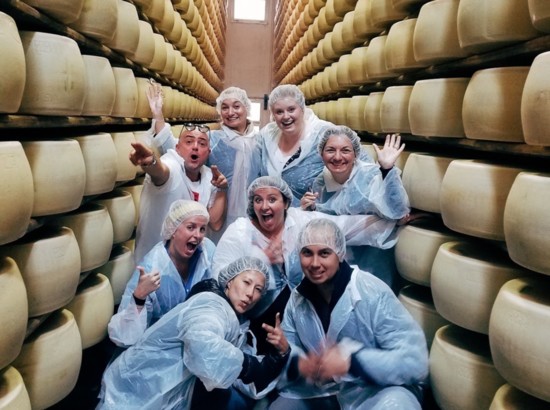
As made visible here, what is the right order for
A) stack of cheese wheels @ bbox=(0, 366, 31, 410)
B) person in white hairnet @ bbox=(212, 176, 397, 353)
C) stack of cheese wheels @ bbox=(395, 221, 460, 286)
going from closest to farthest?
stack of cheese wheels @ bbox=(0, 366, 31, 410) < stack of cheese wheels @ bbox=(395, 221, 460, 286) < person in white hairnet @ bbox=(212, 176, 397, 353)

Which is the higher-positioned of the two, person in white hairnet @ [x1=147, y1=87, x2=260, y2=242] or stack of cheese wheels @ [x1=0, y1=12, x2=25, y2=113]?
stack of cheese wheels @ [x1=0, y1=12, x2=25, y2=113]

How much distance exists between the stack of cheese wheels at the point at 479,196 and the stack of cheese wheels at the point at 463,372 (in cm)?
31

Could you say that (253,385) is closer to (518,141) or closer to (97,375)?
(97,375)

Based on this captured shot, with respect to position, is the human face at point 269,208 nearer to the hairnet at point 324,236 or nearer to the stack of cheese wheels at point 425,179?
the hairnet at point 324,236

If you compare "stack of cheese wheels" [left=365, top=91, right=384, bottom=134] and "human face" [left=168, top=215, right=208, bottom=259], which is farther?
"stack of cheese wheels" [left=365, top=91, right=384, bottom=134]

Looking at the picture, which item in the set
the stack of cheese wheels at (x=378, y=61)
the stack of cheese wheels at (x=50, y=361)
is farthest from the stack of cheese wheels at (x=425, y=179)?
the stack of cheese wheels at (x=50, y=361)

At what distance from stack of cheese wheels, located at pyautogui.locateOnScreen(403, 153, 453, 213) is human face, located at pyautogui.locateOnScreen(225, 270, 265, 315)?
2.00 ft

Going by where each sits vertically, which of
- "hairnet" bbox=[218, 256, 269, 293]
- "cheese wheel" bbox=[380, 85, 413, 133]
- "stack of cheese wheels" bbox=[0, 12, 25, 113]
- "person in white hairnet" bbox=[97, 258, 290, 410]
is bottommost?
"person in white hairnet" bbox=[97, 258, 290, 410]

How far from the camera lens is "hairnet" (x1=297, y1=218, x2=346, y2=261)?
5.61 feet

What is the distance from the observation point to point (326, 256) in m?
1.71

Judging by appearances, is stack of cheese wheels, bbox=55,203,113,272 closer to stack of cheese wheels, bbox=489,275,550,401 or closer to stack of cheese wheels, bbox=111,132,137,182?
stack of cheese wheels, bbox=111,132,137,182

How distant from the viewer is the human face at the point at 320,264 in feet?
5.58

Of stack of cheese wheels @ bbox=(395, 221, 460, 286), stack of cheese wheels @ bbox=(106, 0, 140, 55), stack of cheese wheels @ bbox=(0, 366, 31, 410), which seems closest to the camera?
stack of cheese wheels @ bbox=(0, 366, 31, 410)

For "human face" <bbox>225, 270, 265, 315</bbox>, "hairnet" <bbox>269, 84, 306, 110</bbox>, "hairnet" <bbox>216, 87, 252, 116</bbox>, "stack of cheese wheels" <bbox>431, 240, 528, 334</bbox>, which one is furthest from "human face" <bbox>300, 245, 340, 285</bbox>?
"hairnet" <bbox>216, 87, 252, 116</bbox>
